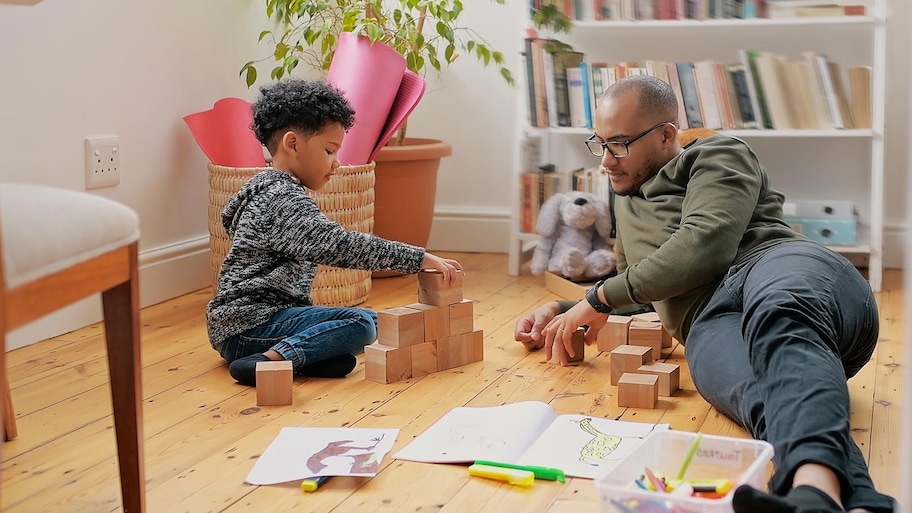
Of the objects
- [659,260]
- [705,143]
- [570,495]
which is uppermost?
[705,143]

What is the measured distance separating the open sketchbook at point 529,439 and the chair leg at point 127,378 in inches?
15.8

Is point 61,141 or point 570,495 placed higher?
point 61,141

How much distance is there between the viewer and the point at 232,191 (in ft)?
7.89

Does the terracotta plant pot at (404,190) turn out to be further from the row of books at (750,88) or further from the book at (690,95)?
the book at (690,95)

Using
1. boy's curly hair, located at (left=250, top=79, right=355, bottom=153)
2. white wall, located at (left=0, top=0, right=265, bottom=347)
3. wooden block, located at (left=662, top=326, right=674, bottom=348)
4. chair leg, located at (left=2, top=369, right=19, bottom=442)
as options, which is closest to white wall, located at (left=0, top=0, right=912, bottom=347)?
white wall, located at (left=0, top=0, right=265, bottom=347)

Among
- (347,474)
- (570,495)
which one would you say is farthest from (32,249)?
(570,495)

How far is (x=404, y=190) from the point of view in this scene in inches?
114

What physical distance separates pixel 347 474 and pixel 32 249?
1.86ft

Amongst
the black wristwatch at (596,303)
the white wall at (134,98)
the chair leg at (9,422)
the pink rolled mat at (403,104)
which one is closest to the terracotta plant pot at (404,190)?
the pink rolled mat at (403,104)

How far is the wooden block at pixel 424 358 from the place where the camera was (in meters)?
1.90

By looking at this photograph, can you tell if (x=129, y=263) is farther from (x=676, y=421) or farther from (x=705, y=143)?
(x=705, y=143)

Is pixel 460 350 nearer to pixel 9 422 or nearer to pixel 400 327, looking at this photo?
pixel 400 327

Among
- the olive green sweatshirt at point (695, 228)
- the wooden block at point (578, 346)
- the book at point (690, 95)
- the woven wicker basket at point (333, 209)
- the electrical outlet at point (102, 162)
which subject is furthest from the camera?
the book at point (690, 95)

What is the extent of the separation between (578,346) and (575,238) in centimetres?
83
